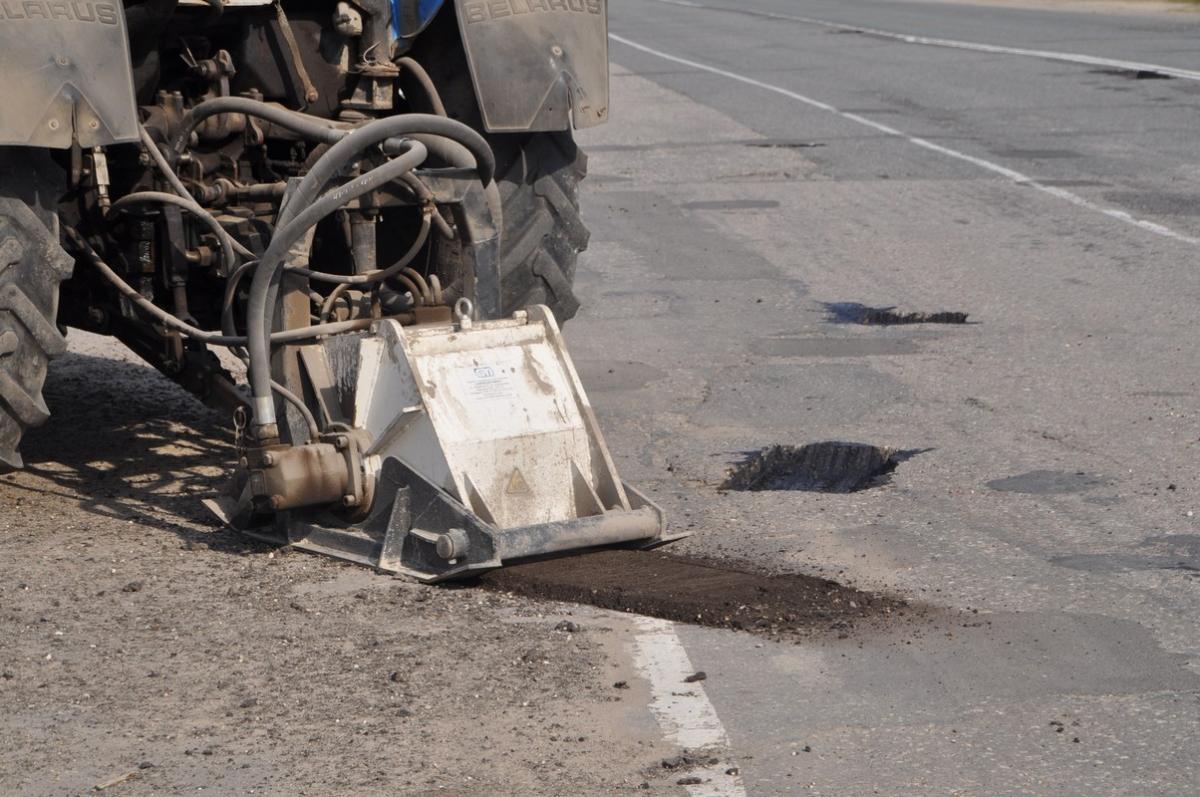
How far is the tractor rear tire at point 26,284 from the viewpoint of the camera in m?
5.49

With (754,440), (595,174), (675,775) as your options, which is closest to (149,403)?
(754,440)

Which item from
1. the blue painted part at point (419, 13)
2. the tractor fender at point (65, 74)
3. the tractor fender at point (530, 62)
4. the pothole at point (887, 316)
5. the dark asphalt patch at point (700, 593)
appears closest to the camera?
the dark asphalt patch at point (700, 593)

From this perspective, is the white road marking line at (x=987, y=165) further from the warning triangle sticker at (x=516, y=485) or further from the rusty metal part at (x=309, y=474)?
the rusty metal part at (x=309, y=474)

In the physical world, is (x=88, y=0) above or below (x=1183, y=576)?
above

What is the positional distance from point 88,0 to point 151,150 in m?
0.51

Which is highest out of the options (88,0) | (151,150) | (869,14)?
(88,0)

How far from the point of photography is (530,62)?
6.32 m

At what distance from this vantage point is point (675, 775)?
159 inches

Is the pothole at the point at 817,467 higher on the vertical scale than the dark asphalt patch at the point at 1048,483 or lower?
lower

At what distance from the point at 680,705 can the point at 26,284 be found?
8.12 ft

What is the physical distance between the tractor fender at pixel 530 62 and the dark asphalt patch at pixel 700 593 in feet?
5.56

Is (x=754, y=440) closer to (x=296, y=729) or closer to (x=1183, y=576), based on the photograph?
→ (x=1183, y=576)

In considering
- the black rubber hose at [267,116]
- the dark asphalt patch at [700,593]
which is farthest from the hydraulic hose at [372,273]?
the dark asphalt patch at [700,593]

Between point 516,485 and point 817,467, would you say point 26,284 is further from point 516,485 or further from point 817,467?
point 817,467
